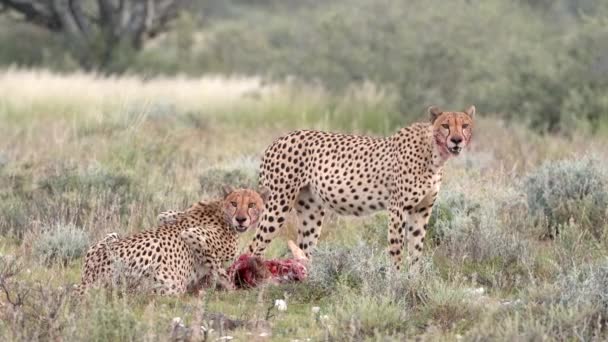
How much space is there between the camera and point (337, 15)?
870 inches

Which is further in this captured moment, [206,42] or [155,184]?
[206,42]

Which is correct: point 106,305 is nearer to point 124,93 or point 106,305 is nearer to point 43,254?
point 43,254

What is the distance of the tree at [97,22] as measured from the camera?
26.5 meters

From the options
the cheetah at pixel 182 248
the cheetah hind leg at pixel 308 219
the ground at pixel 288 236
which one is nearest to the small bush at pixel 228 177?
the ground at pixel 288 236

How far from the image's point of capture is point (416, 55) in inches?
786

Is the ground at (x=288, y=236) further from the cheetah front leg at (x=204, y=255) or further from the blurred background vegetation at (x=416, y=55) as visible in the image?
the blurred background vegetation at (x=416, y=55)

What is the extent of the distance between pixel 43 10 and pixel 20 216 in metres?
19.0

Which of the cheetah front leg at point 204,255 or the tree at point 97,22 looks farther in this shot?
the tree at point 97,22

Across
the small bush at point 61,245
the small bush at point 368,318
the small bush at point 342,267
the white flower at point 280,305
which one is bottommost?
the small bush at point 61,245

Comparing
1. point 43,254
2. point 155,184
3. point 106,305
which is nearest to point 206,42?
point 155,184

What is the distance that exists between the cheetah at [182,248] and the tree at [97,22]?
63.1 feet

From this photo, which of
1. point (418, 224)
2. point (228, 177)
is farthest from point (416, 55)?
point (418, 224)

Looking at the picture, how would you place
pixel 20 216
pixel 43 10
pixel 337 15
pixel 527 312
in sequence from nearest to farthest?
pixel 527 312 < pixel 20 216 < pixel 337 15 < pixel 43 10

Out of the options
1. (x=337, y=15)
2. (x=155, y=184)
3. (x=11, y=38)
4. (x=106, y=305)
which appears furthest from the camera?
(x=11, y=38)
